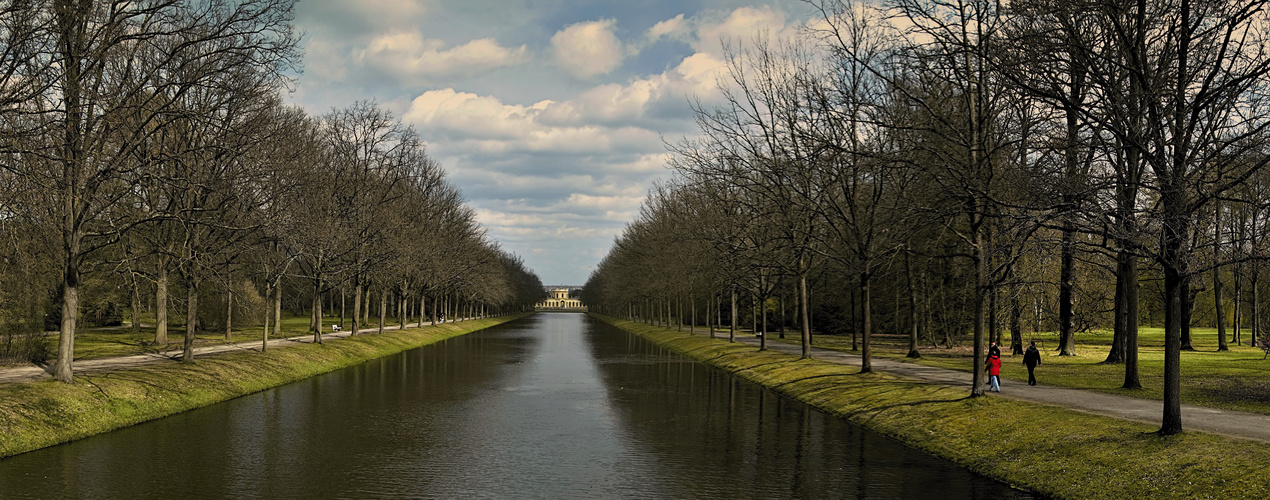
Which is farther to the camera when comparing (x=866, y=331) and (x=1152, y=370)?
(x=1152, y=370)

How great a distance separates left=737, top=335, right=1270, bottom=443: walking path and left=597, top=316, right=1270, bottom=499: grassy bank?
3.21ft

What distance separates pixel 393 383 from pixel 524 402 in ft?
28.9

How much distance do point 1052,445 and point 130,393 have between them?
83.1ft

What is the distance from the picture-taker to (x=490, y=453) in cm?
1995

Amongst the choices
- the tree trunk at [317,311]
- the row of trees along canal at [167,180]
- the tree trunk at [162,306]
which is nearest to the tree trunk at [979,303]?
the row of trees along canal at [167,180]

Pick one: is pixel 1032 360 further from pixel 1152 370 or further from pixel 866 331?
pixel 1152 370

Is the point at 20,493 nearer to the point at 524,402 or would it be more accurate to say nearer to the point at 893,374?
the point at 524,402

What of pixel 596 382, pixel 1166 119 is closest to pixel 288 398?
pixel 596 382

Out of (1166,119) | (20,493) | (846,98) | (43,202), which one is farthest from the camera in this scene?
(846,98)

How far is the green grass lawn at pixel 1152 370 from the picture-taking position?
75.2 ft

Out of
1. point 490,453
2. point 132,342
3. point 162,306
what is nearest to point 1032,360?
point 490,453

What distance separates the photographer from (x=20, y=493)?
1462cm

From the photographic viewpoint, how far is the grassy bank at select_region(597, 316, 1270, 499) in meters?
14.0

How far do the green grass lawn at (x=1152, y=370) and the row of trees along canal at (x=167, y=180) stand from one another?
90.9 feet
